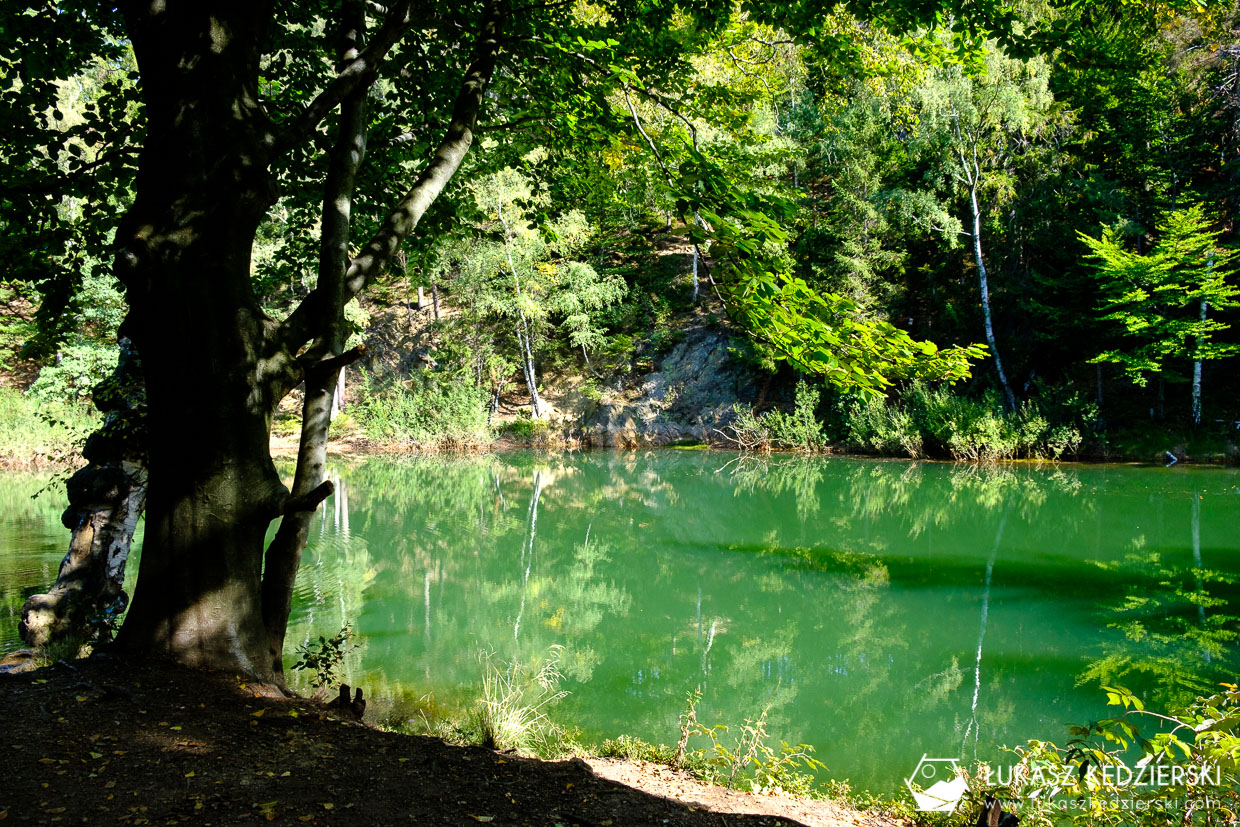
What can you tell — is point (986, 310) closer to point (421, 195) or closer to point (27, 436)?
point (421, 195)

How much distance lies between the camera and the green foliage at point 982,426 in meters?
Answer: 19.9

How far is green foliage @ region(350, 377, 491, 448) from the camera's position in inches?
992

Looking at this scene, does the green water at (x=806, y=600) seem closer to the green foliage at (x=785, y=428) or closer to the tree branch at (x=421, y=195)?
the tree branch at (x=421, y=195)

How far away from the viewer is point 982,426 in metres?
20.1

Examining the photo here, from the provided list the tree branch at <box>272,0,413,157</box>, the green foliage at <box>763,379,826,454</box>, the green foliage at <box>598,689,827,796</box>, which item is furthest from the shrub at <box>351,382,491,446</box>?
the tree branch at <box>272,0,413,157</box>

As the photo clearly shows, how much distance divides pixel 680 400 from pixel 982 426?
411 inches

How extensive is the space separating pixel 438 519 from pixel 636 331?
16.8 meters

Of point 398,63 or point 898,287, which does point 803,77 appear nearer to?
point 898,287

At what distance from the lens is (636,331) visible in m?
28.6

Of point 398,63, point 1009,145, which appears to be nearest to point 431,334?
point 1009,145

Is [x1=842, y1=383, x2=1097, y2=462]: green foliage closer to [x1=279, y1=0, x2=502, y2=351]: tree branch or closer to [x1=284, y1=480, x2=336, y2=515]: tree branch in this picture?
[x1=279, y1=0, x2=502, y2=351]: tree branch

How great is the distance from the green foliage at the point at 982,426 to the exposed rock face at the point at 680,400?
5604 mm

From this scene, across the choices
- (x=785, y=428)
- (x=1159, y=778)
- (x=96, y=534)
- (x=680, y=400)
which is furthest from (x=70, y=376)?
(x=1159, y=778)

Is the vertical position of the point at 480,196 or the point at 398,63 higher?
the point at 480,196
